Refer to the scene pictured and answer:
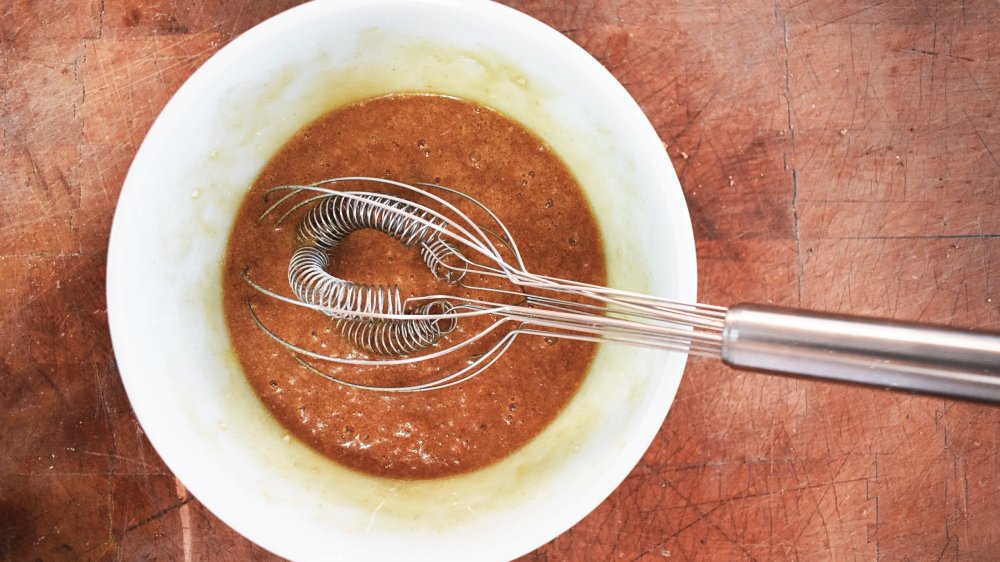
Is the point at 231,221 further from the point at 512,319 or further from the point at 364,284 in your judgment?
the point at 512,319

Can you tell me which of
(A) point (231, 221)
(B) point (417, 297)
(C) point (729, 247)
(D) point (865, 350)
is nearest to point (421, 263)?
(B) point (417, 297)

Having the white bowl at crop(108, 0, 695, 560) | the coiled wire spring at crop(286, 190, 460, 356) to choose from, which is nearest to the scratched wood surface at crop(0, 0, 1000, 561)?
the white bowl at crop(108, 0, 695, 560)

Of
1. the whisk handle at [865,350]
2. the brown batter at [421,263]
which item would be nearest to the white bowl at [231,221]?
the brown batter at [421,263]

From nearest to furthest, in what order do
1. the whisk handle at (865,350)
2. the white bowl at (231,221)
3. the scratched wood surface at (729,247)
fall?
the whisk handle at (865,350)
the white bowl at (231,221)
the scratched wood surface at (729,247)

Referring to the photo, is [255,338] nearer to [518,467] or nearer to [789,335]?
[518,467]

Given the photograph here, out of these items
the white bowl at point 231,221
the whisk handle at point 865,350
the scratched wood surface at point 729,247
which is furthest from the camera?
the scratched wood surface at point 729,247

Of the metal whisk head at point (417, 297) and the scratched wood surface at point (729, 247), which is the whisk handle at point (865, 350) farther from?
the scratched wood surface at point (729, 247)

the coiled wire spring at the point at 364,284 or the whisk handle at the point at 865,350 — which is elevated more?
the coiled wire spring at the point at 364,284
